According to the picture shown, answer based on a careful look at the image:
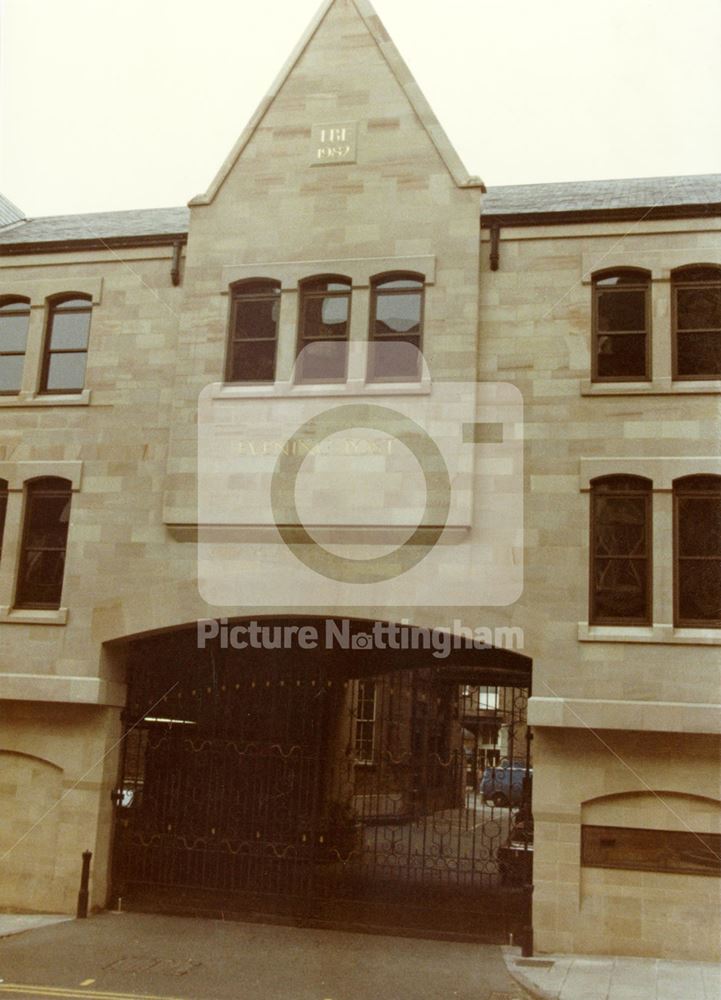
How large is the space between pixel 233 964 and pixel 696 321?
11.3m

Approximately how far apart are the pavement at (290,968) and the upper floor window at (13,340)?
8.95 metres

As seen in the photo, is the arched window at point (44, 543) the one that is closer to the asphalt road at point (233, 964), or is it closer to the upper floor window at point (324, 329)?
the upper floor window at point (324, 329)

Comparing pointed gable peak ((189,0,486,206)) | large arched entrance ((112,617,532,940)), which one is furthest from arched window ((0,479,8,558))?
pointed gable peak ((189,0,486,206))

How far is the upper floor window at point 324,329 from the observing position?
15.6 meters

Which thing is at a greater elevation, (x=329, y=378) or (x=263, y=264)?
(x=263, y=264)

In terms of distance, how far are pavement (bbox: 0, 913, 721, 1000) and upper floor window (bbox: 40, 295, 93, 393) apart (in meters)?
8.76

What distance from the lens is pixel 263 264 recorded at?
1605 centimetres

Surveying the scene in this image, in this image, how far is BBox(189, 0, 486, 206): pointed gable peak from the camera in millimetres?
15758

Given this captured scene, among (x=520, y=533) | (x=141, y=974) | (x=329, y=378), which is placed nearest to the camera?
(x=141, y=974)

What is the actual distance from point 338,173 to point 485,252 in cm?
283

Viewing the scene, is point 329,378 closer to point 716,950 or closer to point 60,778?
point 60,778

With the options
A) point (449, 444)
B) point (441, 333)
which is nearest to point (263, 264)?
point (441, 333)

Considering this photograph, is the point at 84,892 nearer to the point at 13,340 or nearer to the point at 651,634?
the point at 651,634

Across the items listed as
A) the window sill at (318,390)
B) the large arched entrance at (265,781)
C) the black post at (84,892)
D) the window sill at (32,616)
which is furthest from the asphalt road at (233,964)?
the window sill at (318,390)
